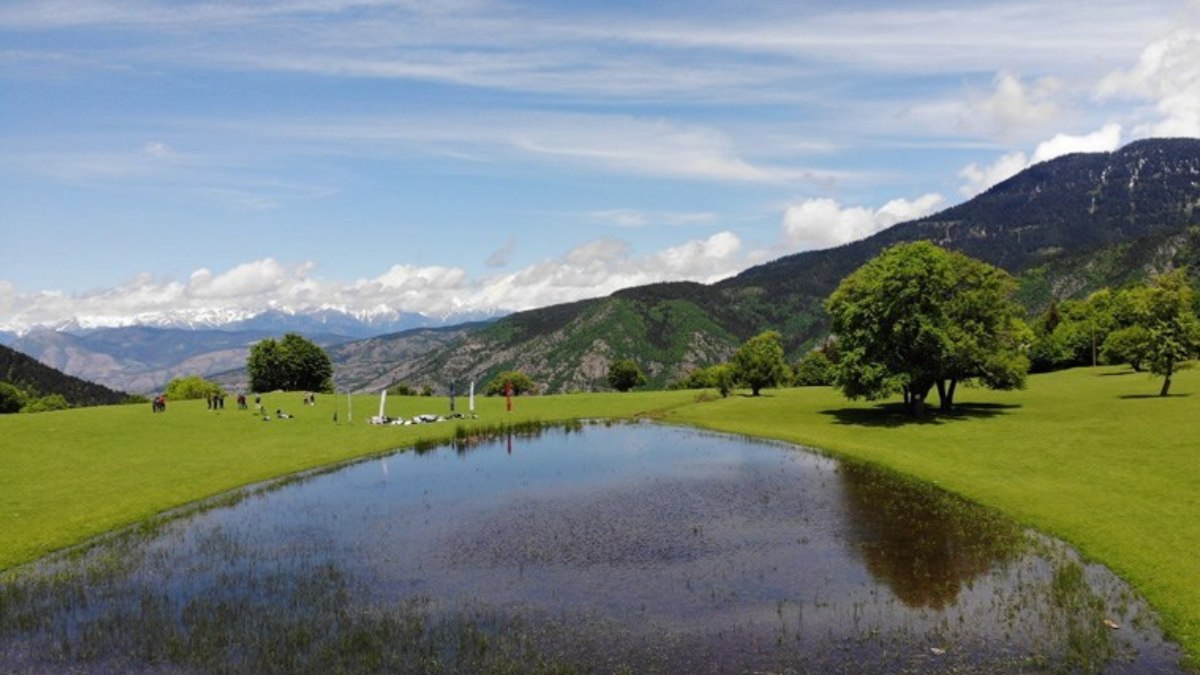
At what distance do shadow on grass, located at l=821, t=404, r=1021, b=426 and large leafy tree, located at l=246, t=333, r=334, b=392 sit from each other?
117 metres

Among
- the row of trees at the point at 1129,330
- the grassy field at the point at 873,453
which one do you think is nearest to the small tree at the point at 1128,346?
the row of trees at the point at 1129,330

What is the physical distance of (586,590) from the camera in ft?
105

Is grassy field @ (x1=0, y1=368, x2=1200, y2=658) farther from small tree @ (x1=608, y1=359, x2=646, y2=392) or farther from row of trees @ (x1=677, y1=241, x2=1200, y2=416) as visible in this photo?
small tree @ (x1=608, y1=359, x2=646, y2=392)

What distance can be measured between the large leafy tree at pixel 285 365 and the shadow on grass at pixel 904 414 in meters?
117

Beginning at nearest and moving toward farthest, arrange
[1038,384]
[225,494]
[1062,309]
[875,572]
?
1. [875,572]
2. [225,494]
3. [1038,384]
4. [1062,309]

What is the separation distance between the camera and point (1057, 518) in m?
40.0

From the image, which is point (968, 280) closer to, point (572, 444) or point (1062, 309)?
point (572, 444)

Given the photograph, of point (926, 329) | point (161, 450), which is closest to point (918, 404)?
point (926, 329)

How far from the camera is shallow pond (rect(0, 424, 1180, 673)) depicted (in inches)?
1008

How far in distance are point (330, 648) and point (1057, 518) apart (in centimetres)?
3657

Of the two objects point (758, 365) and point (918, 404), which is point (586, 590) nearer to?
point (918, 404)

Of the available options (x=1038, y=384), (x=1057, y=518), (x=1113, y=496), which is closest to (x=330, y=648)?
(x=1057, y=518)

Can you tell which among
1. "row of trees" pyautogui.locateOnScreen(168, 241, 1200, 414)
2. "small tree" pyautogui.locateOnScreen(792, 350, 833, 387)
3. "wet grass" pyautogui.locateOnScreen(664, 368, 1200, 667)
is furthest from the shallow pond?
"small tree" pyautogui.locateOnScreen(792, 350, 833, 387)

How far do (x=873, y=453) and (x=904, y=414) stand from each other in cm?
2651
